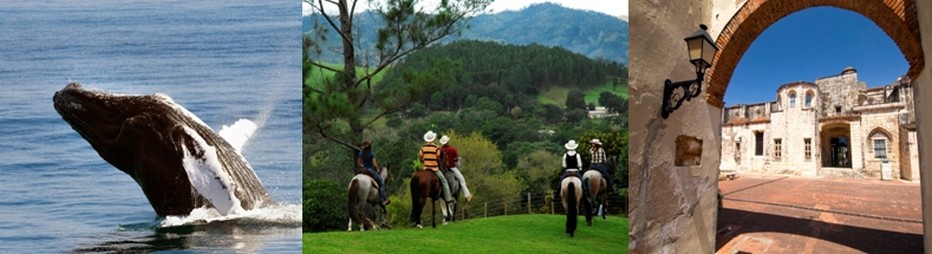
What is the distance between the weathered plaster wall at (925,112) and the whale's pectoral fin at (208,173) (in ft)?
12.9

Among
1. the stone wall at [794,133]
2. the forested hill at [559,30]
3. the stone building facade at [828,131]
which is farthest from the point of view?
the forested hill at [559,30]

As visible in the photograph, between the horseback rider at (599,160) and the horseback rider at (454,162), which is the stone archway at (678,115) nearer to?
the horseback rider at (599,160)

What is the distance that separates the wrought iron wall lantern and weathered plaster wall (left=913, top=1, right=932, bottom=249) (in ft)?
2.77

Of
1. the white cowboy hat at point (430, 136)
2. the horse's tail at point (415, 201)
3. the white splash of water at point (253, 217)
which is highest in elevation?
the white cowboy hat at point (430, 136)

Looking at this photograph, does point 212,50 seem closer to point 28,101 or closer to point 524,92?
point 28,101

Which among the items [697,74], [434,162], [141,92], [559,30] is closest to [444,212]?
[434,162]

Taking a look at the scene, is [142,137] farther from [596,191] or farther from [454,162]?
[596,191]

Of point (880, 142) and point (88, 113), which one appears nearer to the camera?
point (880, 142)

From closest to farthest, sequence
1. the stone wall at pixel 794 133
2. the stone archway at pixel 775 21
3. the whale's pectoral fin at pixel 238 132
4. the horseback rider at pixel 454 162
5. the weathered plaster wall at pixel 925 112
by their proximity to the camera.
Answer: the weathered plaster wall at pixel 925 112 < the stone archway at pixel 775 21 < the stone wall at pixel 794 133 < the horseback rider at pixel 454 162 < the whale's pectoral fin at pixel 238 132

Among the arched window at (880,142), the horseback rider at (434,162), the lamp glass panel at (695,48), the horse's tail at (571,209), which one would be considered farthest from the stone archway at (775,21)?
the horseback rider at (434,162)

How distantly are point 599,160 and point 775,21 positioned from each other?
1180 mm

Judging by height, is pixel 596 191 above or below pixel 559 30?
below

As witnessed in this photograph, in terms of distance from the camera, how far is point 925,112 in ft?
9.63

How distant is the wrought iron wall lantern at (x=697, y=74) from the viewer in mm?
3004
